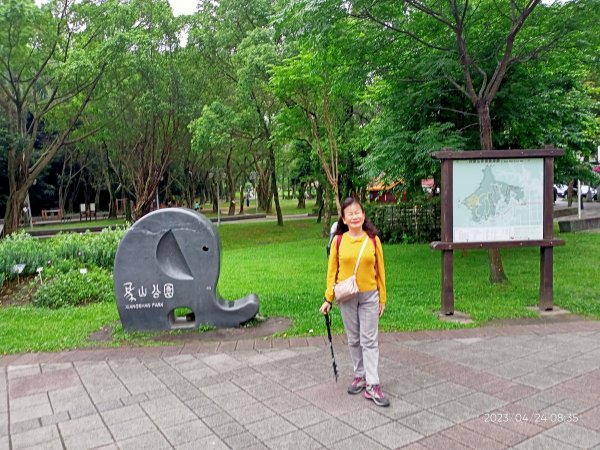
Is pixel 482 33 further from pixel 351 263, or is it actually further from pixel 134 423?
pixel 134 423

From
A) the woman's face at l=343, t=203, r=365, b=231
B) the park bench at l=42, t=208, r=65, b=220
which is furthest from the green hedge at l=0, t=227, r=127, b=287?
the park bench at l=42, t=208, r=65, b=220

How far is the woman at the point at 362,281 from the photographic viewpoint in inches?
157

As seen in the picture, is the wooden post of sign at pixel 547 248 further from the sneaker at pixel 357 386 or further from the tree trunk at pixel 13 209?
the tree trunk at pixel 13 209

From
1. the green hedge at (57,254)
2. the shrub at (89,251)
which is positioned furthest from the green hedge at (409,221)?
the shrub at (89,251)

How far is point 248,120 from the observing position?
75.1 feet

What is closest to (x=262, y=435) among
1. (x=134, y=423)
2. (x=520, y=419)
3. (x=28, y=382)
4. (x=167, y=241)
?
(x=134, y=423)

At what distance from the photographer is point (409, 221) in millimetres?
15961

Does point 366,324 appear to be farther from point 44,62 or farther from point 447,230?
point 44,62

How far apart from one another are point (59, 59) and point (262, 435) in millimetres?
19247

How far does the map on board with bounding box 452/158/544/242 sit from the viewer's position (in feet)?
21.8

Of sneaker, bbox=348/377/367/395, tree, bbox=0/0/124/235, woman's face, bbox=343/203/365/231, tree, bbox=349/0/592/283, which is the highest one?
tree, bbox=0/0/124/235

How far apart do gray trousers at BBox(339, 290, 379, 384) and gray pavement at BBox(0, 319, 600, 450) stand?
0.92 feet

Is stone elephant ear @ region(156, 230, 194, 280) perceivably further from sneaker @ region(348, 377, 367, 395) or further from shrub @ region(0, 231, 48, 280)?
shrub @ region(0, 231, 48, 280)

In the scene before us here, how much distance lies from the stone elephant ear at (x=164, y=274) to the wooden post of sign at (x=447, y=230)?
2816 millimetres
